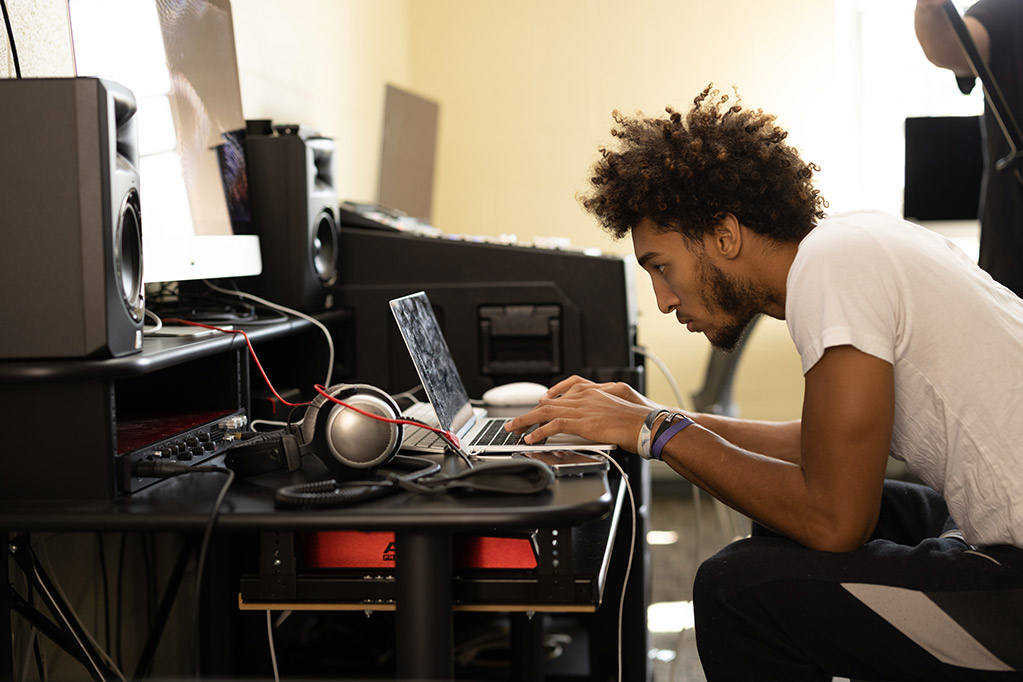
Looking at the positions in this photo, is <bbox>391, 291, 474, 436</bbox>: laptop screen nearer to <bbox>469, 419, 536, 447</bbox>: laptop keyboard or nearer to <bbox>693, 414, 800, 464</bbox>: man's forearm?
<bbox>469, 419, 536, 447</bbox>: laptop keyboard

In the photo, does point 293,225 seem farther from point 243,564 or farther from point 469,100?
point 469,100

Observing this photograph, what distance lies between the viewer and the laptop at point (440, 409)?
1.22 metres

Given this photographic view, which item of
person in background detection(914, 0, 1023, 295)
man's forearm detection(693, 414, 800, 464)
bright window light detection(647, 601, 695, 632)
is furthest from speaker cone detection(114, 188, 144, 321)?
bright window light detection(647, 601, 695, 632)

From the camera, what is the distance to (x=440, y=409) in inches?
50.4

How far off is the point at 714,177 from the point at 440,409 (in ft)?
1.54

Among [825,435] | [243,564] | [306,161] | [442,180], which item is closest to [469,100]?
[442,180]

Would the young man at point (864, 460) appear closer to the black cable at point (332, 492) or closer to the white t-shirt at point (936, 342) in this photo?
the white t-shirt at point (936, 342)

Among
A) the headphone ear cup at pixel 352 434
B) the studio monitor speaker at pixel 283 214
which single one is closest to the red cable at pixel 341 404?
the headphone ear cup at pixel 352 434

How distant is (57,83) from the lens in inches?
35.7

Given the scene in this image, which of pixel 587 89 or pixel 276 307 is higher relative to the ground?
pixel 587 89

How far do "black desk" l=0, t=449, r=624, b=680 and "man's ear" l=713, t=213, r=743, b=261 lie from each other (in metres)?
0.45

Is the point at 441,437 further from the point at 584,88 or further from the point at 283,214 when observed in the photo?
the point at 584,88

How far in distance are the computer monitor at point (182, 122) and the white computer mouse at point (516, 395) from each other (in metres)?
0.44

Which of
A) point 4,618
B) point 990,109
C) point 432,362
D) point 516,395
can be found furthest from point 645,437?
point 990,109
